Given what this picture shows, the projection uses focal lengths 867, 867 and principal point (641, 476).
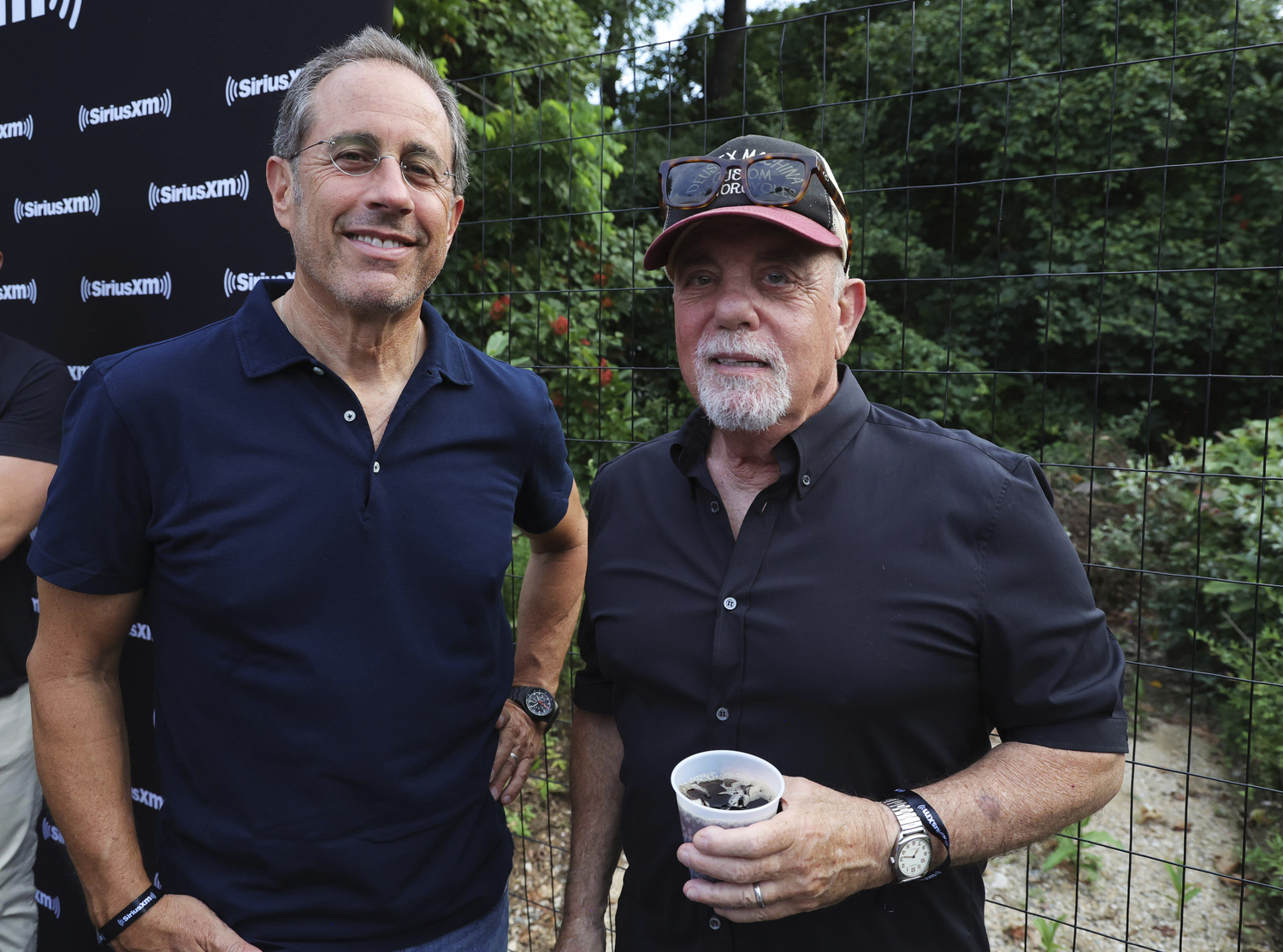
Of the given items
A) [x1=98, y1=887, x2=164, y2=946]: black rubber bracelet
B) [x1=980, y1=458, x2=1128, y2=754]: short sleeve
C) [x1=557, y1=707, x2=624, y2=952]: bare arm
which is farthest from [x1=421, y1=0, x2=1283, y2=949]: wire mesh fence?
[x1=98, y1=887, x2=164, y2=946]: black rubber bracelet

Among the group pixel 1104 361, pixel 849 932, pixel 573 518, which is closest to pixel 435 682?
pixel 573 518

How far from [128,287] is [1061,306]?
8.90m

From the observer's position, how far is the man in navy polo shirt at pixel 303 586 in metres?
1.64

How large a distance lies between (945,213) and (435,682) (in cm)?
1014

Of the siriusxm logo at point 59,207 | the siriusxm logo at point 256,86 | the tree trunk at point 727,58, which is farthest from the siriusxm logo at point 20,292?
the tree trunk at point 727,58

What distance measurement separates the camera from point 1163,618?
18.4 ft

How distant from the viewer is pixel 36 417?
241 cm

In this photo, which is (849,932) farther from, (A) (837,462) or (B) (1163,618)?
(B) (1163,618)

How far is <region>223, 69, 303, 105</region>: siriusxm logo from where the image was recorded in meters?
2.33

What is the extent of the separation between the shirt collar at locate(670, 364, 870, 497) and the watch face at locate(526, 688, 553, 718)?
28.8 inches

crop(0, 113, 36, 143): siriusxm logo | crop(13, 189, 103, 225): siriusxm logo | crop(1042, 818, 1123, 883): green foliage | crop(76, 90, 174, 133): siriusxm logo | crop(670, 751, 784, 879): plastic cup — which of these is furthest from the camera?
crop(1042, 818, 1123, 883): green foliage

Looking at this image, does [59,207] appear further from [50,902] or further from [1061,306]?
[1061,306]

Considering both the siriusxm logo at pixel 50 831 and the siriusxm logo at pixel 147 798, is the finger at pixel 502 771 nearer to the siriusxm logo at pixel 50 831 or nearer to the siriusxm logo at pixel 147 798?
the siriusxm logo at pixel 147 798

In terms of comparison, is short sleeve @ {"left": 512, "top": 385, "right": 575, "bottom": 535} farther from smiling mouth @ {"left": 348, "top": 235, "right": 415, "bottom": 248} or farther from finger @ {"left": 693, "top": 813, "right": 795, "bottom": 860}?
finger @ {"left": 693, "top": 813, "right": 795, "bottom": 860}
